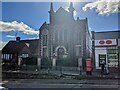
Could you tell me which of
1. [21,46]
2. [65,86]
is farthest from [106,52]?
[21,46]

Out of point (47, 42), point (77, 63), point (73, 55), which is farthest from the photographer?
point (47, 42)

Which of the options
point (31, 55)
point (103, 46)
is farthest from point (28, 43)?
point (103, 46)

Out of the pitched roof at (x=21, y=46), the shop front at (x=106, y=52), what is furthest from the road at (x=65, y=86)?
the pitched roof at (x=21, y=46)

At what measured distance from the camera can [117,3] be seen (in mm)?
21531

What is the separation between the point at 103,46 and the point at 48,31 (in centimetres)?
1180

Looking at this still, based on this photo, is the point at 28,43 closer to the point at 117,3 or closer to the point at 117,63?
the point at 117,63

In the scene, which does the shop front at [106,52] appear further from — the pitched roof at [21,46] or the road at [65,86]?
the pitched roof at [21,46]

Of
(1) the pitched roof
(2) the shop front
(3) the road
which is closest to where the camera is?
(3) the road

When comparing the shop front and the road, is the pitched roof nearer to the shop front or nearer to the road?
the shop front

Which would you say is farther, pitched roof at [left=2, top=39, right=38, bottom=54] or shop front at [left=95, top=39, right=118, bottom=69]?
pitched roof at [left=2, top=39, right=38, bottom=54]

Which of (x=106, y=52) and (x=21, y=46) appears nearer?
(x=106, y=52)

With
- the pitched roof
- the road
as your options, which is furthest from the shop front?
the pitched roof

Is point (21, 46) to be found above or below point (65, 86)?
above

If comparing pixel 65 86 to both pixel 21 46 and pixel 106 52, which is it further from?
pixel 21 46
